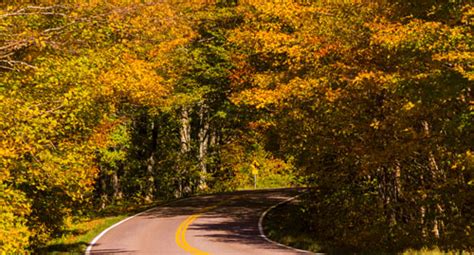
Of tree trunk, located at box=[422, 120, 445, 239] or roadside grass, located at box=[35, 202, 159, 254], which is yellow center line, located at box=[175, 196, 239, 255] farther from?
tree trunk, located at box=[422, 120, 445, 239]

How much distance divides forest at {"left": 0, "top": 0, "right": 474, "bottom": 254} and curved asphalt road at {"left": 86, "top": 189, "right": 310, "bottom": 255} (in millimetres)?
2224

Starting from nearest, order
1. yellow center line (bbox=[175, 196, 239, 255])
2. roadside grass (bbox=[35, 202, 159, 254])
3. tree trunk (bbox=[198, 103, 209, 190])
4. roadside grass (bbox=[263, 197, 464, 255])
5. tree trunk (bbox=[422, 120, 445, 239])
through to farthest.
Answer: roadside grass (bbox=[263, 197, 464, 255]) → yellow center line (bbox=[175, 196, 239, 255]) → tree trunk (bbox=[422, 120, 445, 239]) → roadside grass (bbox=[35, 202, 159, 254]) → tree trunk (bbox=[198, 103, 209, 190])

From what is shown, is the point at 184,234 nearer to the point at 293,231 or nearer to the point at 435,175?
the point at 293,231

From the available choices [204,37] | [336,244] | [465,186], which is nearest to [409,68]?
[465,186]

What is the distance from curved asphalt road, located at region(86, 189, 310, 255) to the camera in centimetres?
A: 1808

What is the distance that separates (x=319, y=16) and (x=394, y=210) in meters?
6.64

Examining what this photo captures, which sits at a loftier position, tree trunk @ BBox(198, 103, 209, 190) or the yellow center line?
tree trunk @ BBox(198, 103, 209, 190)

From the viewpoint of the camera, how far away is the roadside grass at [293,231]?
17.3m

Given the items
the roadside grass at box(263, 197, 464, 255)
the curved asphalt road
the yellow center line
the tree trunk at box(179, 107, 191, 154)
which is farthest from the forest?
the tree trunk at box(179, 107, 191, 154)

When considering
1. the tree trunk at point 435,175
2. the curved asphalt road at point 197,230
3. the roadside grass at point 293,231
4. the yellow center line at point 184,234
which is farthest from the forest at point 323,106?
the yellow center line at point 184,234

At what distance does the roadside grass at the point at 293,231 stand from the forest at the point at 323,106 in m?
0.69

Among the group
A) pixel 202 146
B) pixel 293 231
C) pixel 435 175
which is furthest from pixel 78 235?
pixel 202 146

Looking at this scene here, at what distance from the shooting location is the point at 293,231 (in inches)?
873

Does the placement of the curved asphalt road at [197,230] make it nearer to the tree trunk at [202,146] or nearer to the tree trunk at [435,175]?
the tree trunk at [435,175]
